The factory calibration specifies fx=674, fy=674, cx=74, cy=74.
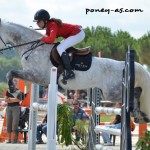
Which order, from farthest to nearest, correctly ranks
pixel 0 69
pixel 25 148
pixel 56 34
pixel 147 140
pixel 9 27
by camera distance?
pixel 0 69, pixel 25 148, pixel 9 27, pixel 56 34, pixel 147 140

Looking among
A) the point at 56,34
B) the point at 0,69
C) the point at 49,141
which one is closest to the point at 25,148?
the point at 56,34

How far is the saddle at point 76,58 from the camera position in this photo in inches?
359

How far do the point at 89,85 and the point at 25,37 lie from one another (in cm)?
117

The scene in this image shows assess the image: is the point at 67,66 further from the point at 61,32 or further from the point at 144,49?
the point at 144,49

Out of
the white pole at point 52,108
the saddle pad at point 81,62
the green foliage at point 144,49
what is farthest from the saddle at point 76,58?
the green foliage at point 144,49

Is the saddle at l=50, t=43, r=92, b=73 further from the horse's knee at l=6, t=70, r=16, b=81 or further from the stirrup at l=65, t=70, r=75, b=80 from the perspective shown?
the horse's knee at l=6, t=70, r=16, b=81

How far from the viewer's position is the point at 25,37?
31.2 ft

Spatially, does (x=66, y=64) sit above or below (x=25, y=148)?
above

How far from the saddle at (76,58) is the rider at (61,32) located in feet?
0.25

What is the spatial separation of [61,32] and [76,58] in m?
0.42

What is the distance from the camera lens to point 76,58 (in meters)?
9.27

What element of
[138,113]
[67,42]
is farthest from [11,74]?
[138,113]

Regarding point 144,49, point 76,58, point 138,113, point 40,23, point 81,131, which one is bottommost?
point 81,131

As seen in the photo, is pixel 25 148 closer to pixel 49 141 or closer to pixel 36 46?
pixel 36 46
